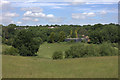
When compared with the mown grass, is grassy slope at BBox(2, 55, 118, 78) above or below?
above

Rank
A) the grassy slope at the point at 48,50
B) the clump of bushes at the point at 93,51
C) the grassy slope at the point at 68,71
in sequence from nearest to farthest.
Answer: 1. the grassy slope at the point at 68,71
2. the clump of bushes at the point at 93,51
3. the grassy slope at the point at 48,50

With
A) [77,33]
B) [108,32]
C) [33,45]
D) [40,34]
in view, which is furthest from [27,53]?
[77,33]

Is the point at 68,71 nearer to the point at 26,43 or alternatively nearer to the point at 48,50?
the point at 26,43

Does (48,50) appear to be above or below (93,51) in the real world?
below

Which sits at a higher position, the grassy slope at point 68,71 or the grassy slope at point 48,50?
the grassy slope at point 68,71

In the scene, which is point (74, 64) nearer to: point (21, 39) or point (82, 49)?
point (82, 49)

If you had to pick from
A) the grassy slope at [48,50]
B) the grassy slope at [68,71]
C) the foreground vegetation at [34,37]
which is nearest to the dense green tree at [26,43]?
the foreground vegetation at [34,37]

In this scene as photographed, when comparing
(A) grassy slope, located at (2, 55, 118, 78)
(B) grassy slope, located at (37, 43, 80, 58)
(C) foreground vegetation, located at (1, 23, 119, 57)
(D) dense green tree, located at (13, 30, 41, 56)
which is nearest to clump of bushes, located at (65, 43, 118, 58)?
(C) foreground vegetation, located at (1, 23, 119, 57)

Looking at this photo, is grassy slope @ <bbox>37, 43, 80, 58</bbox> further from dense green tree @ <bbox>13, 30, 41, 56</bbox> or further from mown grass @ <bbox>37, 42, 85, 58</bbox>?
dense green tree @ <bbox>13, 30, 41, 56</bbox>

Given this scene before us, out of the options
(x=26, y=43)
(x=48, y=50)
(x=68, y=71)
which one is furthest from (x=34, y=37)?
(x=68, y=71)

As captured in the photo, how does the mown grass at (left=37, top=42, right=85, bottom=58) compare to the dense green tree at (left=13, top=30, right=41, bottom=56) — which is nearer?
the dense green tree at (left=13, top=30, right=41, bottom=56)

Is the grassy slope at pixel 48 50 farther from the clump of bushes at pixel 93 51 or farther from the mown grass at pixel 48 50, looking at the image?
the clump of bushes at pixel 93 51

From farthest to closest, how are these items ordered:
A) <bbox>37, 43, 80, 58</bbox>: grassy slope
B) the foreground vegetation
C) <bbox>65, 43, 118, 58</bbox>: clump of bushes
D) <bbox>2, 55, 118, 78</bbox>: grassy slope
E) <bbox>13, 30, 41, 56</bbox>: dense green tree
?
<bbox>37, 43, 80, 58</bbox>: grassy slope → the foreground vegetation → <bbox>13, 30, 41, 56</bbox>: dense green tree → <bbox>65, 43, 118, 58</bbox>: clump of bushes → <bbox>2, 55, 118, 78</bbox>: grassy slope

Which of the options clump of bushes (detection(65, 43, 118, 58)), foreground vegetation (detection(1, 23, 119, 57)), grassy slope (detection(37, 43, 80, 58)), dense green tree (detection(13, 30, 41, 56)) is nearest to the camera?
clump of bushes (detection(65, 43, 118, 58))
